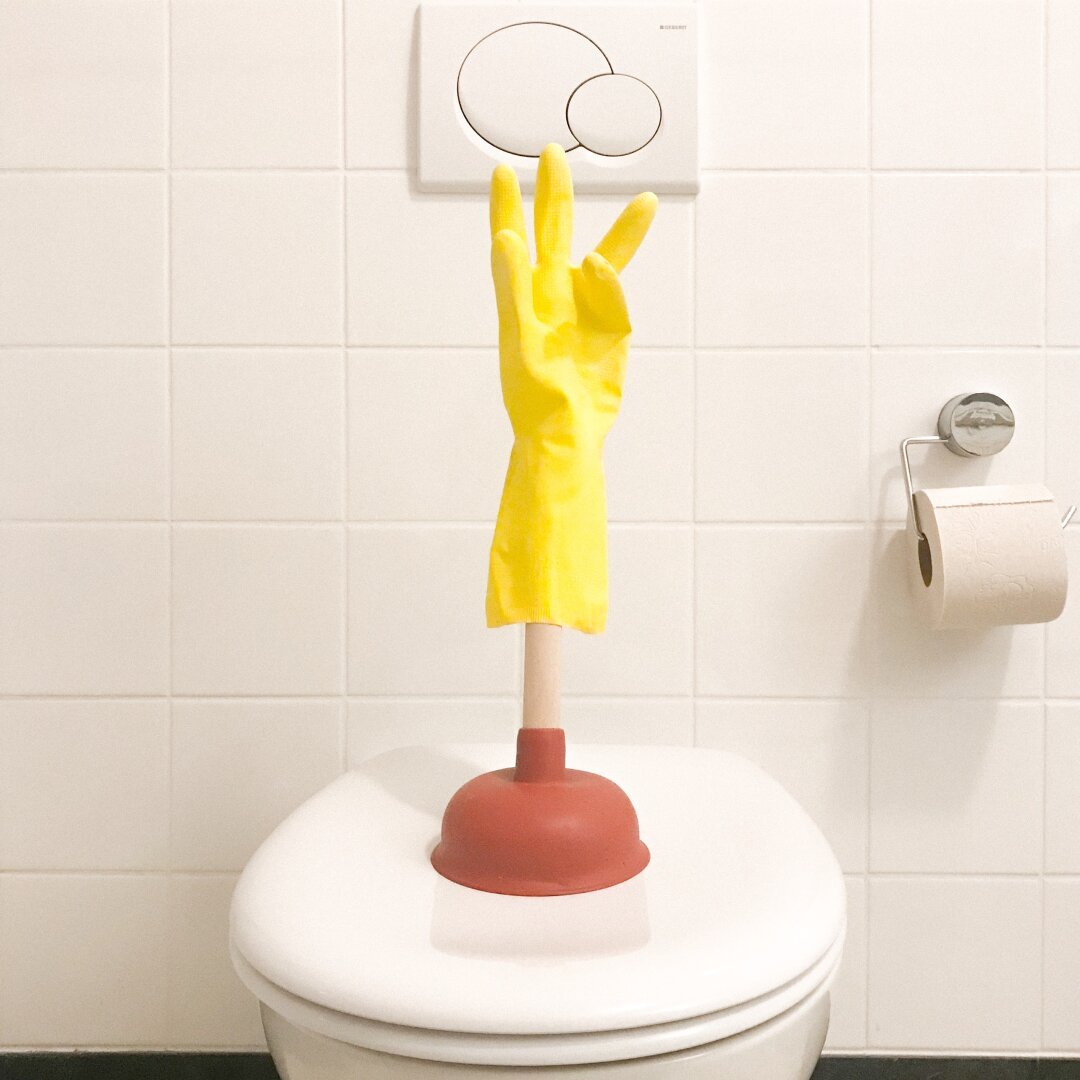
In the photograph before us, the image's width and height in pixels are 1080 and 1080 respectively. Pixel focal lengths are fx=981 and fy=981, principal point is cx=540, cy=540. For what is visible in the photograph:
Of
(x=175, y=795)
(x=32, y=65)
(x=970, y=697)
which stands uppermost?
(x=32, y=65)

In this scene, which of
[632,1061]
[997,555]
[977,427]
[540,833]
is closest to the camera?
[632,1061]

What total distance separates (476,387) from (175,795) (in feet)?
1.71

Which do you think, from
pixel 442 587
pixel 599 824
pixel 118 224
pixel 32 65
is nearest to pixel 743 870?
pixel 599 824

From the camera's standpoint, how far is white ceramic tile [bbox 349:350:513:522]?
39.2 inches

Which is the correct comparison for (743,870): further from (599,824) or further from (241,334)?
(241,334)

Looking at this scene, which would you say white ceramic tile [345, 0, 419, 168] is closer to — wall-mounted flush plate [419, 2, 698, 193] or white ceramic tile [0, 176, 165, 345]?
wall-mounted flush plate [419, 2, 698, 193]

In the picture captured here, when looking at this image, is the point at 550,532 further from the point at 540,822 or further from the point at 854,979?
the point at 854,979

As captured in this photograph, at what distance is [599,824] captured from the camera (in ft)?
2.18

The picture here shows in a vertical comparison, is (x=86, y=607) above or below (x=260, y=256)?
below

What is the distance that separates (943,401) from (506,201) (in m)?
0.52

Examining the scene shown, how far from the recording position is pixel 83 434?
1.01 metres

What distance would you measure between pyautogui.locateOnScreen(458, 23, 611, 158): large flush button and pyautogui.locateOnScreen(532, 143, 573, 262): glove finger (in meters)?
0.27

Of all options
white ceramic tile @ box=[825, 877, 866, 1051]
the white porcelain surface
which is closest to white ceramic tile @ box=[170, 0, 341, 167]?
the white porcelain surface

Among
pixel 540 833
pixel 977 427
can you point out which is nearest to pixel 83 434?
pixel 540 833
